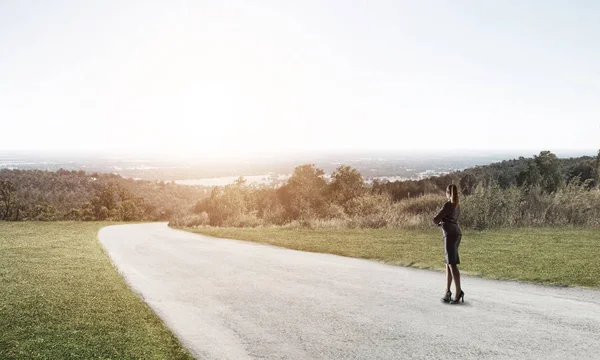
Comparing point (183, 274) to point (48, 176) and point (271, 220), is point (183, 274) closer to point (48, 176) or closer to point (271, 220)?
point (271, 220)

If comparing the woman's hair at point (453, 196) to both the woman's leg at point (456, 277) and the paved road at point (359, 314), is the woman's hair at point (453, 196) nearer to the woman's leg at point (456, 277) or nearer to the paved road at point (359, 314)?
the woman's leg at point (456, 277)

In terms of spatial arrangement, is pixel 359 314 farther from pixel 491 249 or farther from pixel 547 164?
pixel 547 164

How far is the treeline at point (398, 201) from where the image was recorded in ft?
58.7

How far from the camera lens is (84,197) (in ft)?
242

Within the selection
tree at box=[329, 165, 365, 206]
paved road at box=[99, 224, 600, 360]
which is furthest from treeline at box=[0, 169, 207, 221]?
paved road at box=[99, 224, 600, 360]

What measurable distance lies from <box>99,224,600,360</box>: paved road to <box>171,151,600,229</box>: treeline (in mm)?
8158

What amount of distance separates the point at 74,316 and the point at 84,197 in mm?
72284

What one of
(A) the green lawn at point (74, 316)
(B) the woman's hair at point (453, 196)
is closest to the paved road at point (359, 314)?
(A) the green lawn at point (74, 316)

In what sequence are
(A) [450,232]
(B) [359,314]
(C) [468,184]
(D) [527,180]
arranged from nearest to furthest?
(B) [359,314] < (A) [450,232] < (D) [527,180] < (C) [468,184]

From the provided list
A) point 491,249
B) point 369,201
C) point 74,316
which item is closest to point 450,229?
point 491,249

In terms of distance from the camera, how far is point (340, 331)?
730 cm

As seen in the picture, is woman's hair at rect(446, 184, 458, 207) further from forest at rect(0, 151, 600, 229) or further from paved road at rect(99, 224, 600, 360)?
forest at rect(0, 151, 600, 229)

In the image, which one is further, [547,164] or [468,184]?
[468,184]

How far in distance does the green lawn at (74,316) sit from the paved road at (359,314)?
1.45 ft
